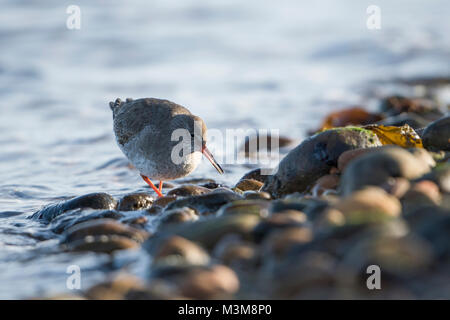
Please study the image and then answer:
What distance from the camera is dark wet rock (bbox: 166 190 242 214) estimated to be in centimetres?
491

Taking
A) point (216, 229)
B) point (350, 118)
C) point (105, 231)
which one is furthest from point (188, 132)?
point (350, 118)

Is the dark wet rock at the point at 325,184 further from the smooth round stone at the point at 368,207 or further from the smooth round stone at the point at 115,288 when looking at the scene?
the smooth round stone at the point at 115,288

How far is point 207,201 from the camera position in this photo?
495 centimetres

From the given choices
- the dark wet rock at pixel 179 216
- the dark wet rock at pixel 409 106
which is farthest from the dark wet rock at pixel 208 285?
the dark wet rock at pixel 409 106

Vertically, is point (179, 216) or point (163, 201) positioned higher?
point (163, 201)

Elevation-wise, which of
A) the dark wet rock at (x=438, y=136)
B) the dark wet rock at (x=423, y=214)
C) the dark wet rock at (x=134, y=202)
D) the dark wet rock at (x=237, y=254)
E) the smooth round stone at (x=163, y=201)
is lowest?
the dark wet rock at (x=237, y=254)

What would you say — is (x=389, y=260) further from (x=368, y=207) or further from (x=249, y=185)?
(x=249, y=185)

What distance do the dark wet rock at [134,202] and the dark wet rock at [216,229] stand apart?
1.69 metres

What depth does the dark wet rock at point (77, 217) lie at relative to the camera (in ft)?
16.8

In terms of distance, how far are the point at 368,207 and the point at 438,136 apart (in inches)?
84.0

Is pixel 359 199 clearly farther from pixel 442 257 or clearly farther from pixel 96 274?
pixel 96 274

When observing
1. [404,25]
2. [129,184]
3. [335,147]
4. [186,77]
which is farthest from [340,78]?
[335,147]
